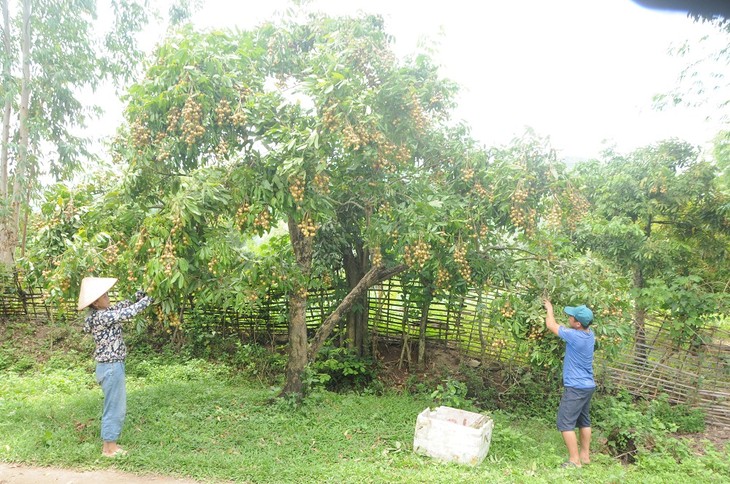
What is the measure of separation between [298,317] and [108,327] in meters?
1.64

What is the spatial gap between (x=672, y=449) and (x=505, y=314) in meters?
1.73

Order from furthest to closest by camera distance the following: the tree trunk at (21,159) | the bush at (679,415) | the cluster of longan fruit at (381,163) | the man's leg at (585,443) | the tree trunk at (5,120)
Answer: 1. the tree trunk at (5,120)
2. the tree trunk at (21,159)
3. the bush at (679,415)
4. the cluster of longan fruit at (381,163)
5. the man's leg at (585,443)

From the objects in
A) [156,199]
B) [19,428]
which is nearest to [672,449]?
[156,199]

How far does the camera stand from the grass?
3.35 meters

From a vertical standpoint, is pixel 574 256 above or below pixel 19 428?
above

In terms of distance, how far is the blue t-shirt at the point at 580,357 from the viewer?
11.7 ft

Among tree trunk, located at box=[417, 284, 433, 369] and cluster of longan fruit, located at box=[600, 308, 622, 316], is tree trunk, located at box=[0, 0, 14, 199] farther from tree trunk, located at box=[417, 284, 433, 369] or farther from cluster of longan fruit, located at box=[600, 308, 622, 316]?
cluster of longan fruit, located at box=[600, 308, 622, 316]

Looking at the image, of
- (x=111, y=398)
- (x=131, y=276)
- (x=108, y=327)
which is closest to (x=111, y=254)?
(x=131, y=276)

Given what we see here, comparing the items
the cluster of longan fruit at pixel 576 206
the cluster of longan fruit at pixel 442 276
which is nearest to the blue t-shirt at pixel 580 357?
the cluster of longan fruit at pixel 576 206

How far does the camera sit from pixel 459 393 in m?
5.05

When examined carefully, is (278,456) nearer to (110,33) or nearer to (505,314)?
(505,314)

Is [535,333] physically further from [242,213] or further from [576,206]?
[242,213]

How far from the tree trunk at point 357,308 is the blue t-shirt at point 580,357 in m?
2.92

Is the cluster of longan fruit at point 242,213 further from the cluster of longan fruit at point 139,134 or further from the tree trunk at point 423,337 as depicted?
the tree trunk at point 423,337
